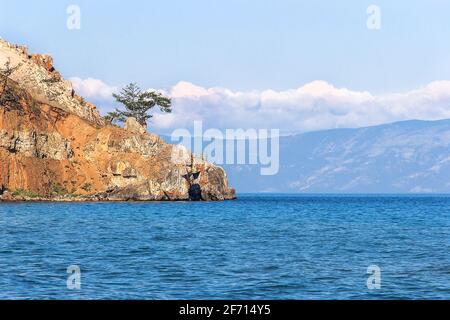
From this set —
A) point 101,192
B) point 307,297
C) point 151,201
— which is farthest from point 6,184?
point 307,297

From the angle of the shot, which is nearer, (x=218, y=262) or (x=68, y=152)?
(x=218, y=262)

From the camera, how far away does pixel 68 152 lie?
15988 centimetres

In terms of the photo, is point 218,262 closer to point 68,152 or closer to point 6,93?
point 6,93

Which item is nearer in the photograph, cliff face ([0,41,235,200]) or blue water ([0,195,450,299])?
blue water ([0,195,450,299])

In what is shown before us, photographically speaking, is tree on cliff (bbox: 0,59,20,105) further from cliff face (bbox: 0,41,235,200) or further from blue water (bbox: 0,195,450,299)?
blue water (bbox: 0,195,450,299)

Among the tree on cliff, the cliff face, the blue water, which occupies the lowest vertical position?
the blue water

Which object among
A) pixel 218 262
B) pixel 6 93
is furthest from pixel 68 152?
pixel 218 262

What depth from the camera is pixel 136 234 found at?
2648 inches

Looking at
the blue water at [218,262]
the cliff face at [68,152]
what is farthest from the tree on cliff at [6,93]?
the blue water at [218,262]

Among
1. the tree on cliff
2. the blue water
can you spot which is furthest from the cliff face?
the blue water

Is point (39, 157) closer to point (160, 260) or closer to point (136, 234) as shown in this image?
point (136, 234)

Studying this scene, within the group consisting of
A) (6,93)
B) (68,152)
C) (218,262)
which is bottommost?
(218,262)

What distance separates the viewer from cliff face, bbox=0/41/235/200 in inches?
5817

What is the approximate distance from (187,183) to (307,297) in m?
147
